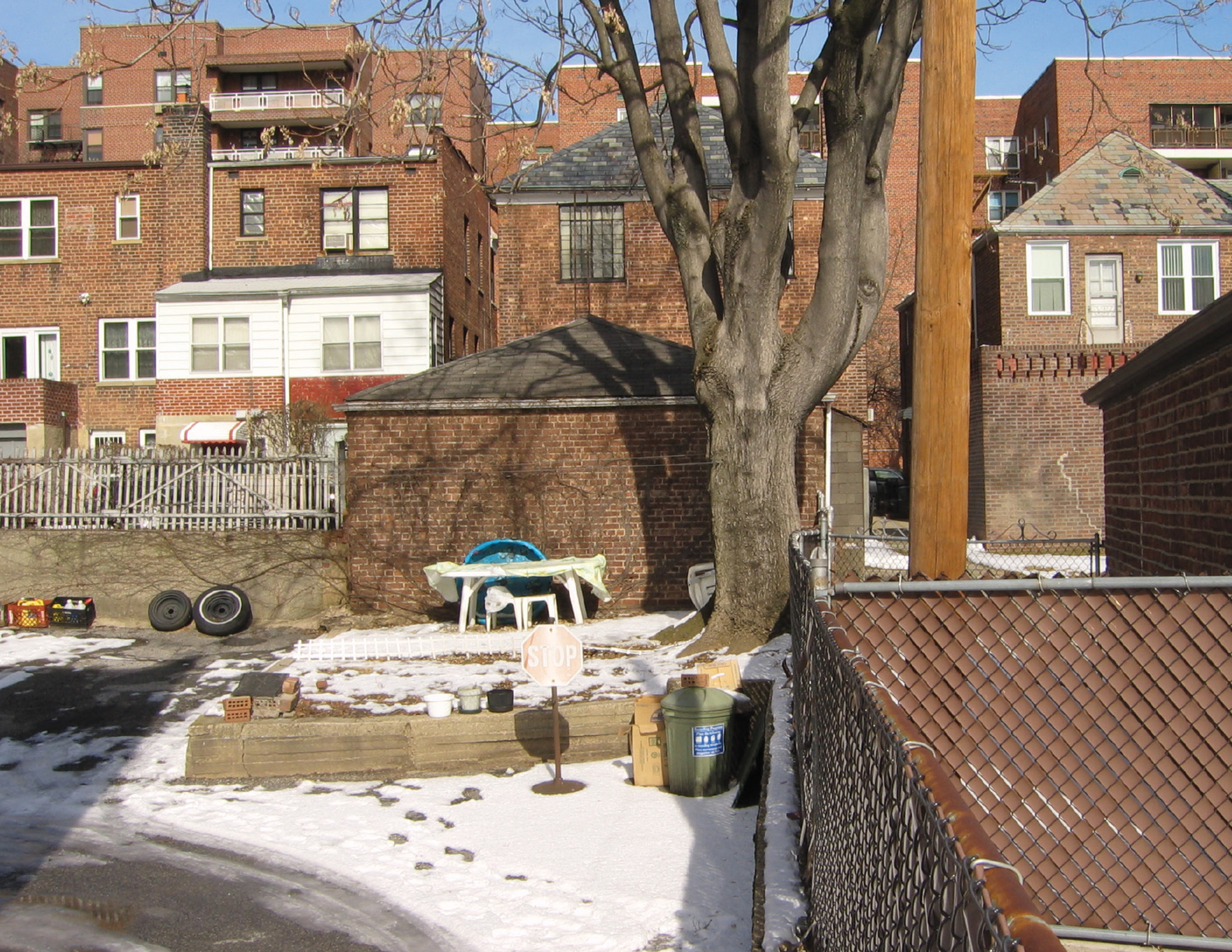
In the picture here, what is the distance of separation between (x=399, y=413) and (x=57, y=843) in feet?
30.3

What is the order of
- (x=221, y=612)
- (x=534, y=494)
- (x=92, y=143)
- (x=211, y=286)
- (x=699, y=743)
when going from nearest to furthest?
(x=699, y=743), (x=221, y=612), (x=534, y=494), (x=211, y=286), (x=92, y=143)

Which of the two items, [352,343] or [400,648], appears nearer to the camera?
[400,648]

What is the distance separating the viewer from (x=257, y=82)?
147 feet

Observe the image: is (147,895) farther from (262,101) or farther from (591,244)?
(262,101)

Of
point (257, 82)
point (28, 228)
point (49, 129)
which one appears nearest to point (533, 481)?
point (28, 228)

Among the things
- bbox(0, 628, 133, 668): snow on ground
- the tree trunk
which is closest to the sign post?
the tree trunk

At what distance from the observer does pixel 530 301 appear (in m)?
21.8

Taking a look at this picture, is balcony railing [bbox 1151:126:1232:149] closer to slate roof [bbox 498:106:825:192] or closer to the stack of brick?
slate roof [bbox 498:106:825:192]

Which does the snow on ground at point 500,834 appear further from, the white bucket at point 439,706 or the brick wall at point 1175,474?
the brick wall at point 1175,474

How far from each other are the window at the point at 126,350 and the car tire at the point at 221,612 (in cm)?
1339

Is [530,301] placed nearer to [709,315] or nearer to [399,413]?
[399,413]

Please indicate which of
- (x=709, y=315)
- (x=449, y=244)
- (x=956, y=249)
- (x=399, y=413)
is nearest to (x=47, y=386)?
(x=449, y=244)

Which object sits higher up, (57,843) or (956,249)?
(956,249)

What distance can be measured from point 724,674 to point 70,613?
36.3ft
